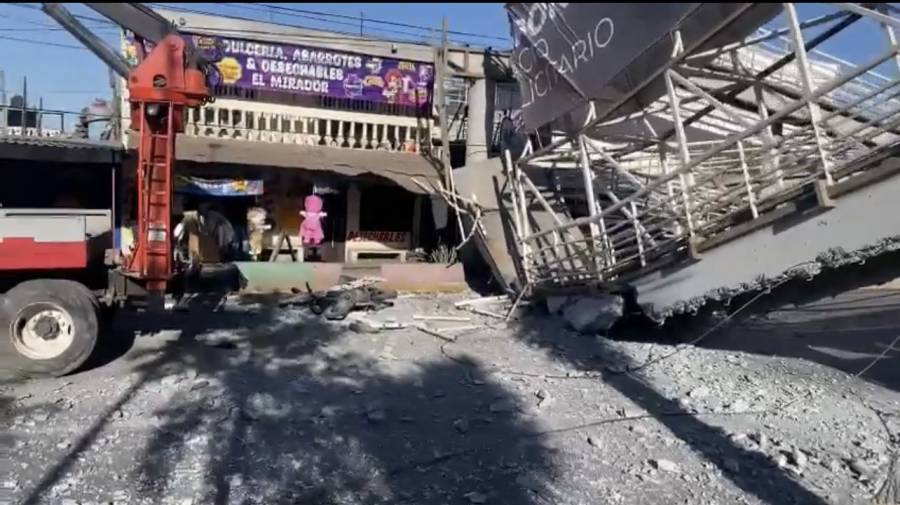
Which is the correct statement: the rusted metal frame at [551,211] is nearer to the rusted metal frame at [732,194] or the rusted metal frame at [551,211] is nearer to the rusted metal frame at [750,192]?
the rusted metal frame at [732,194]

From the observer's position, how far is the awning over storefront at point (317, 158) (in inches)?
516

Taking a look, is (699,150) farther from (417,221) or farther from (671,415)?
(417,221)

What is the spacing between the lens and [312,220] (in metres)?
14.4

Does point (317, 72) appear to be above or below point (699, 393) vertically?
above

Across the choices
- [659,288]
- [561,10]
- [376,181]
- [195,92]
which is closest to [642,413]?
[659,288]

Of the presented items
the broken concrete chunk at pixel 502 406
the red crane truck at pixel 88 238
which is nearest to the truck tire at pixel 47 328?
the red crane truck at pixel 88 238

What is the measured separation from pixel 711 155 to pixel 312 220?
8991 mm

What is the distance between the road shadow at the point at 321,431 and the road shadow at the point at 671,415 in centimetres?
125

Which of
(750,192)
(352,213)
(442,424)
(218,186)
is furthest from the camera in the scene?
(352,213)

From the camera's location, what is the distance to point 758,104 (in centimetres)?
869

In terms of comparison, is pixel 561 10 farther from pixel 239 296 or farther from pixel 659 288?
pixel 239 296

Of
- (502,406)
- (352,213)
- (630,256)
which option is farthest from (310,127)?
(502,406)

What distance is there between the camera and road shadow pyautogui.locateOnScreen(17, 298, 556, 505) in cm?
489

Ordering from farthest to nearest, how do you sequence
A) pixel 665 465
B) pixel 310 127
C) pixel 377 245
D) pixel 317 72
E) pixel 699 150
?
1. pixel 377 245
2. pixel 310 127
3. pixel 317 72
4. pixel 699 150
5. pixel 665 465
